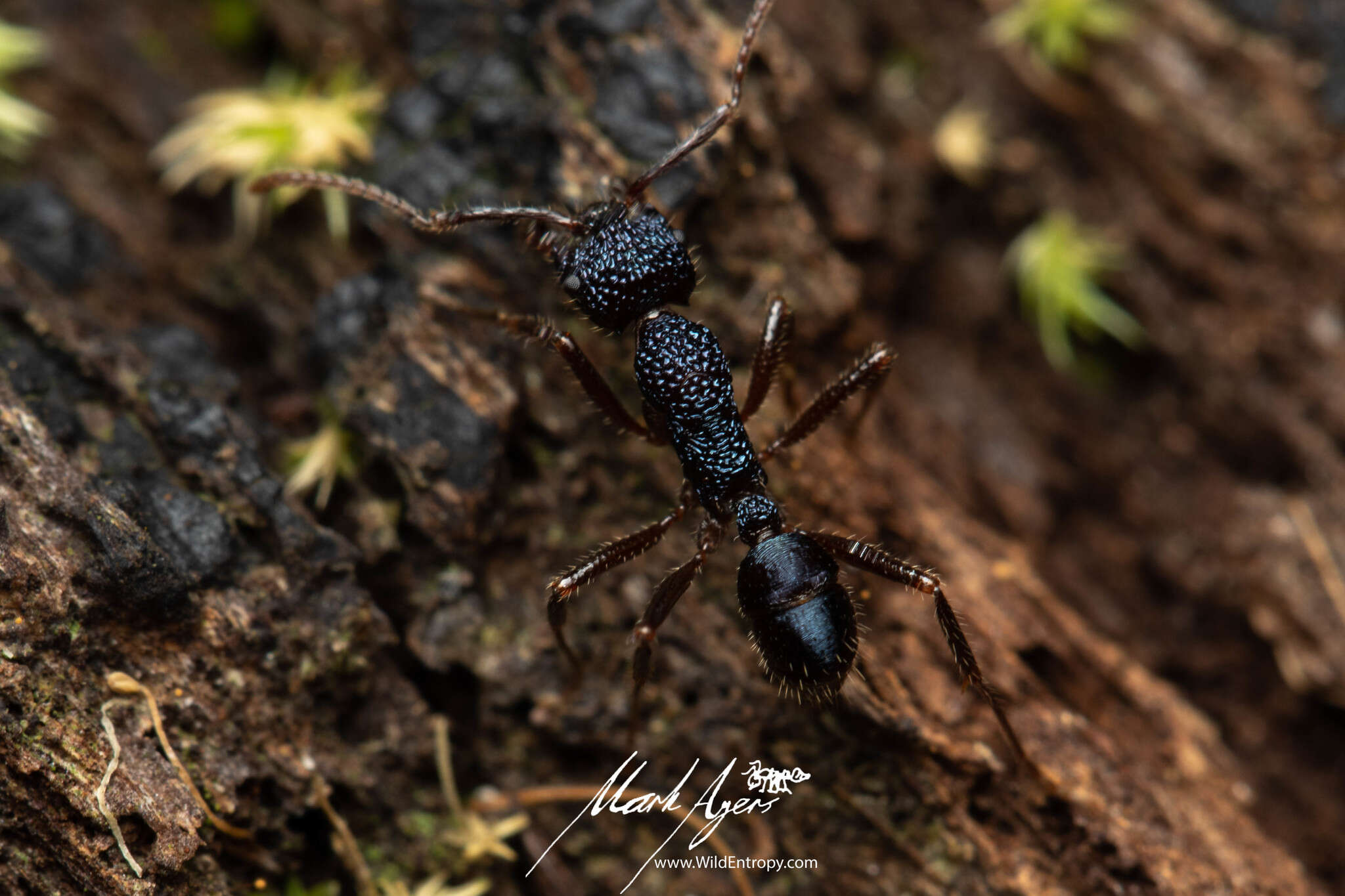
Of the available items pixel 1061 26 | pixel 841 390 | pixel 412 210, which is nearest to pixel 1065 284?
pixel 1061 26

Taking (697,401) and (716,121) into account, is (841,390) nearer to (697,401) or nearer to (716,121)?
(697,401)

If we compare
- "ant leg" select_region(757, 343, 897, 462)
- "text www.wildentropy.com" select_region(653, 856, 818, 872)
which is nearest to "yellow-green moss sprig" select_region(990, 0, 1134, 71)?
"ant leg" select_region(757, 343, 897, 462)

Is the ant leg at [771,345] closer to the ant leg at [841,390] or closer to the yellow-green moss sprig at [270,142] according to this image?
the ant leg at [841,390]

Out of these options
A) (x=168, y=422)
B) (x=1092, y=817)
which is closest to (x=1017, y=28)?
(x=1092, y=817)

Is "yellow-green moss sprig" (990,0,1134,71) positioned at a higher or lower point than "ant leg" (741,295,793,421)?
higher

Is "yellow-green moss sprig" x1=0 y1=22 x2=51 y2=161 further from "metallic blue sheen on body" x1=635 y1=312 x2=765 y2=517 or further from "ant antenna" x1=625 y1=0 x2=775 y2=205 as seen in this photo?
"metallic blue sheen on body" x1=635 y1=312 x2=765 y2=517

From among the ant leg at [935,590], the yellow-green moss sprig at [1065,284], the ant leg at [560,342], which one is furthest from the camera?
the yellow-green moss sprig at [1065,284]

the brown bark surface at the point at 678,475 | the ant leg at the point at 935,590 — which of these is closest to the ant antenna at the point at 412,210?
the brown bark surface at the point at 678,475

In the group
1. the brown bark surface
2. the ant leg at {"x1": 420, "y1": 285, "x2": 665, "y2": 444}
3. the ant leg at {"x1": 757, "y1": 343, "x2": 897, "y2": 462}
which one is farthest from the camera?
the ant leg at {"x1": 757, "y1": 343, "x2": 897, "y2": 462}
